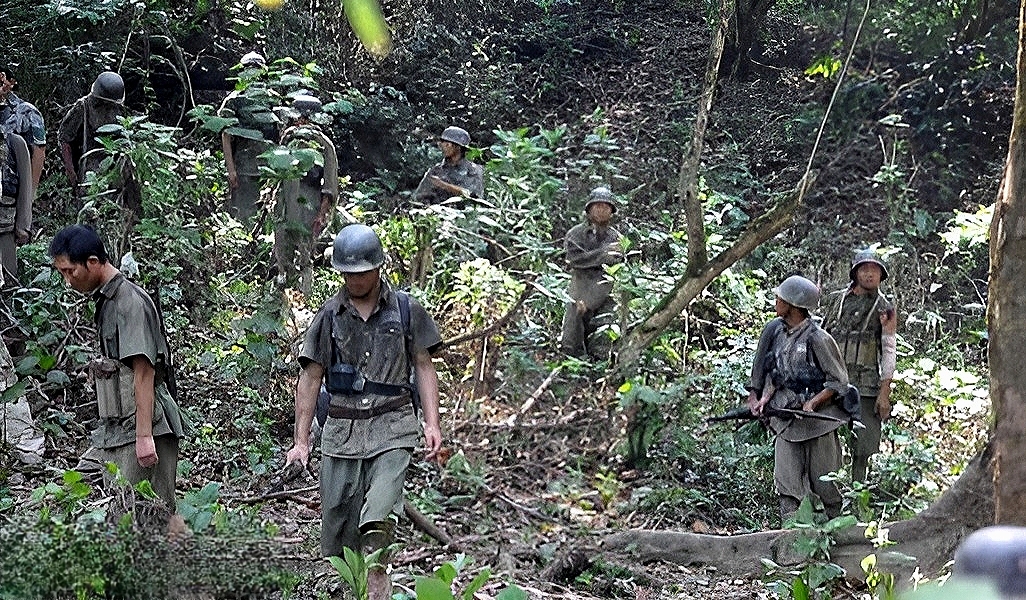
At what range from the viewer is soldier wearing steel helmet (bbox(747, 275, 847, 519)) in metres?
7.55

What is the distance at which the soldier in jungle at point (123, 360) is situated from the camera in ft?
18.0

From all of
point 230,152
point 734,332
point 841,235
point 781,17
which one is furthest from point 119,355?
point 781,17

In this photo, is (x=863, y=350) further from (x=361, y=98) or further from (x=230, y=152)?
(x=361, y=98)

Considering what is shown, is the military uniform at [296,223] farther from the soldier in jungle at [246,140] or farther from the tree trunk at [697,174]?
the tree trunk at [697,174]

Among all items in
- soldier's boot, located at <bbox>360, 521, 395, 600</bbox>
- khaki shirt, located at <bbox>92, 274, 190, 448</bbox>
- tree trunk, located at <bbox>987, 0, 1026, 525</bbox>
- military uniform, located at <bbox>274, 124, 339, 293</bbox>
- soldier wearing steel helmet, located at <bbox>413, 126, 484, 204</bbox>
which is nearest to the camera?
tree trunk, located at <bbox>987, 0, 1026, 525</bbox>

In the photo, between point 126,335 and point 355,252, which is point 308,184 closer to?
point 355,252

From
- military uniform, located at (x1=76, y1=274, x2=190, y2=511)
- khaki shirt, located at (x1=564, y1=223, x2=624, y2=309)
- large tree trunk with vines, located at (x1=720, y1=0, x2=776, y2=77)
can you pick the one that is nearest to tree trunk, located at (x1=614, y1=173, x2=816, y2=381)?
khaki shirt, located at (x1=564, y1=223, x2=624, y2=309)

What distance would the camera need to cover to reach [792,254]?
1420 centimetres

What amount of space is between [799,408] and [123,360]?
4189 mm

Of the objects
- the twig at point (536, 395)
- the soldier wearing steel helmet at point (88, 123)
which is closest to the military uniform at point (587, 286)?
the twig at point (536, 395)

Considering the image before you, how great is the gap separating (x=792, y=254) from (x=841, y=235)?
1029 millimetres

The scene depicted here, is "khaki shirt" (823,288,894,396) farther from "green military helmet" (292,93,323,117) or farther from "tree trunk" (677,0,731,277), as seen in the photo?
"green military helmet" (292,93,323,117)

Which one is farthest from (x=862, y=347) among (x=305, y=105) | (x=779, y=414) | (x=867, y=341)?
(x=305, y=105)

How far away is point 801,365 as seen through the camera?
7.62 metres
